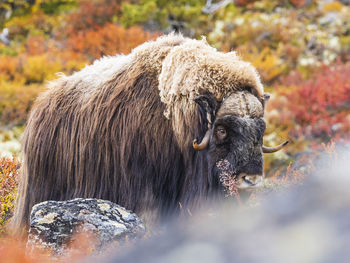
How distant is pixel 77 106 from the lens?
405 cm

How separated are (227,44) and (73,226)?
32.5 feet

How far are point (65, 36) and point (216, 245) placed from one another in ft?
45.6

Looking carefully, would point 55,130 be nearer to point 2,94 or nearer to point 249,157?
point 249,157

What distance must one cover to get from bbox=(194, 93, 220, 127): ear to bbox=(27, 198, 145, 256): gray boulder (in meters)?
1.04

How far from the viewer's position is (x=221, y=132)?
11.3 ft

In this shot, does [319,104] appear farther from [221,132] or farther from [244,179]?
[244,179]

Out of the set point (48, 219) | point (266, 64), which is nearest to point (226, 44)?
point (266, 64)

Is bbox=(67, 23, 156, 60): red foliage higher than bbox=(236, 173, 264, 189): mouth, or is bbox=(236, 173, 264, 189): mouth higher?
bbox=(236, 173, 264, 189): mouth

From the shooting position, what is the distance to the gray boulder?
8.44 feet

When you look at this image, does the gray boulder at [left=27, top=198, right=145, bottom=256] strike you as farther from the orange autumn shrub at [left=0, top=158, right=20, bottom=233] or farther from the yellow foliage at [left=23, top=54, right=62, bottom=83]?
the yellow foliage at [left=23, top=54, right=62, bottom=83]

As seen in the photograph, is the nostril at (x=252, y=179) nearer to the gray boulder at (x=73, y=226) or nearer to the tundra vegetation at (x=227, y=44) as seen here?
the gray boulder at (x=73, y=226)

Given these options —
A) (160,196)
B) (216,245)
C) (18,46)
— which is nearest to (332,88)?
(160,196)

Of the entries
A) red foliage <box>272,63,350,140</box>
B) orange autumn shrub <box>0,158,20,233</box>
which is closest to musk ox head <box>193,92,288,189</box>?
orange autumn shrub <box>0,158,20,233</box>

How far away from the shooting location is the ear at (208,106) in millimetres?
3496
